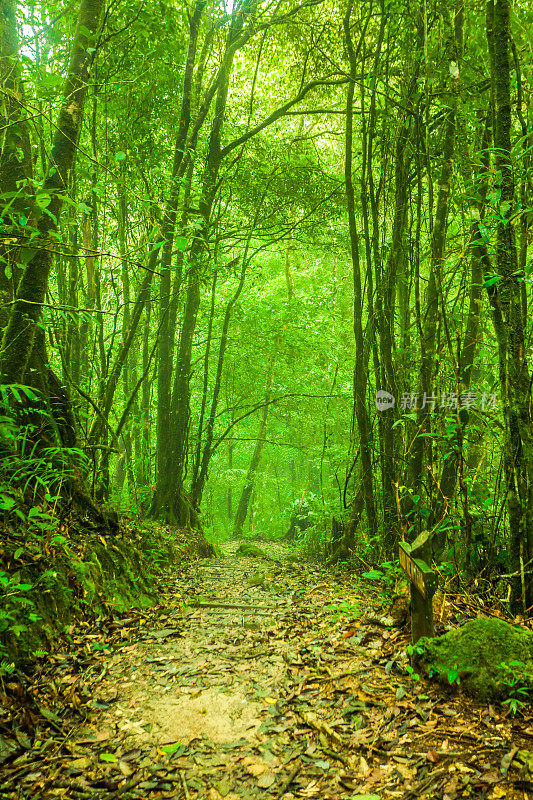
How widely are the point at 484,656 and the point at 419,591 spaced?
1.48 feet

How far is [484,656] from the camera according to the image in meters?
2.47

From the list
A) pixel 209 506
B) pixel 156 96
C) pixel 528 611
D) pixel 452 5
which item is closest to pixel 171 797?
pixel 528 611

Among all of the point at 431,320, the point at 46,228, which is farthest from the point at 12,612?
the point at 431,320

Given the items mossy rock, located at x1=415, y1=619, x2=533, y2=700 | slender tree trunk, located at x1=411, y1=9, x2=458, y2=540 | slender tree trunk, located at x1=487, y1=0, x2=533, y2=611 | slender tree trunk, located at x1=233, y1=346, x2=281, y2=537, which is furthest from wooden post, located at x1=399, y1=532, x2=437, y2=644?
slender tree trunk, located at x1=233, y1=346, x2=281, y2=537

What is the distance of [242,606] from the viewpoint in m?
4.75

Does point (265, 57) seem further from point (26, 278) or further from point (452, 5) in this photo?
point (26, 278)

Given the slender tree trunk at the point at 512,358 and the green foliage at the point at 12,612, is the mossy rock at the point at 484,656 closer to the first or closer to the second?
the slender tree trunk at the point at 512,358

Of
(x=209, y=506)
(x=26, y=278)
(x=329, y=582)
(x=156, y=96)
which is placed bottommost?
(x=209, y=506)

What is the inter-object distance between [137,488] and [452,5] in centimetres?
706

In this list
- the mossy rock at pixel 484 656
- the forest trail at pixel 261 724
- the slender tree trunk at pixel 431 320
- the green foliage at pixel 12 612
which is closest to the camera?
the forest trail at pixel 261 724

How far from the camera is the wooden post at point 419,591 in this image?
2777 millimetres

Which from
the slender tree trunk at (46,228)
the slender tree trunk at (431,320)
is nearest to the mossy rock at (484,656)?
the slender tree trunk at (431,320)

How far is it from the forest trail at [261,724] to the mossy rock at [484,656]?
0.12 metres

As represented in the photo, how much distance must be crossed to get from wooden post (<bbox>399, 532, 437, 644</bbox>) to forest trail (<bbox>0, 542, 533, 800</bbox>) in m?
0.26
